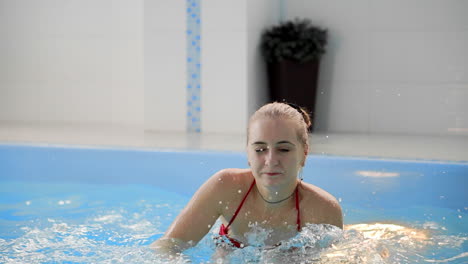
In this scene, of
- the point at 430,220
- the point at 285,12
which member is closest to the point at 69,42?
the point at 285,12

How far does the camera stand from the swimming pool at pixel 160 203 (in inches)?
117

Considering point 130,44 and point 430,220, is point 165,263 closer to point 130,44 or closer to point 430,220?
point 430,220

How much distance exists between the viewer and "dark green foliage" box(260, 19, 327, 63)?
655cm

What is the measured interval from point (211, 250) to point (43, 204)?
1.91 meters

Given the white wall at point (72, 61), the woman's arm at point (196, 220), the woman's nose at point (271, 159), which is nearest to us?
the woman's nose at point (271, 159)

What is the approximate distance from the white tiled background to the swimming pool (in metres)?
1.84

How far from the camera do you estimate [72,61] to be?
780 centimetres

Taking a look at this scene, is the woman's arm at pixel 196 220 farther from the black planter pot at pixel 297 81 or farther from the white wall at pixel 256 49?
the black planter pot at pixel 297 81

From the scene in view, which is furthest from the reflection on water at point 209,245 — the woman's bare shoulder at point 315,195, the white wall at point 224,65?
the white wall at point 224,65

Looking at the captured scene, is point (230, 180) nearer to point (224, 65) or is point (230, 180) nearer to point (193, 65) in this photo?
point (224, 65)

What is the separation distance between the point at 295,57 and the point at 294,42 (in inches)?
5.8

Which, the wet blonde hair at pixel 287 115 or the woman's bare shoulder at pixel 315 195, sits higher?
the wet blonde hair at pixel 287 115

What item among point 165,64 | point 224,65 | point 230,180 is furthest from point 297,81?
point 230,180

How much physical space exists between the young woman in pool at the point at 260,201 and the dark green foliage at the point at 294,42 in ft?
12.8
